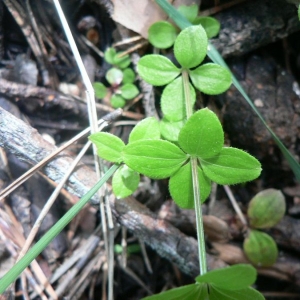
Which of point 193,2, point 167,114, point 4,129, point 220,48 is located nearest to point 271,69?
point 220,48

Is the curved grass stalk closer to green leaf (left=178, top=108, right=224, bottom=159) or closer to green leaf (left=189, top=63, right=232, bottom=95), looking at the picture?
green leaf (left=178, top=108, right=224, bottom=159)

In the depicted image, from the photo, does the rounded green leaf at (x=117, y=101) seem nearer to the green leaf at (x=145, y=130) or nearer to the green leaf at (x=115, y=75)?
the green leaf at (x=115, y=75)

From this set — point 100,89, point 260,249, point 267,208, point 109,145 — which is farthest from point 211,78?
point 260,249

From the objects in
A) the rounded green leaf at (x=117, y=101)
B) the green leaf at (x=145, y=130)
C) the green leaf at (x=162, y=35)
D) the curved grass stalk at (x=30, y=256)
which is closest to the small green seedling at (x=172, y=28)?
the green leaf at (x=162, y=35)

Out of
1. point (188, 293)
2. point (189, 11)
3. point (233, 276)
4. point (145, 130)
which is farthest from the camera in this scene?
point (189, 11)

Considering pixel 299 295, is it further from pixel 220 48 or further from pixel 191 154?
pixel 220 48

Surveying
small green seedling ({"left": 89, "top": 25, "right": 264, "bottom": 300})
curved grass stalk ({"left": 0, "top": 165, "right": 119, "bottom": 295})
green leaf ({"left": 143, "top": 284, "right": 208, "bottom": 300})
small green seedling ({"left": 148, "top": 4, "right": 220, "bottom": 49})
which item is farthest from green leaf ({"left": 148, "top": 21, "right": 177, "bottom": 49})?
green leaf ({"left": 143, "top": 284, "right": 208, "bottom": 300})

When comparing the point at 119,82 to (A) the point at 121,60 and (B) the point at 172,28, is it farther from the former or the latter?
(B) the point at 172,28
